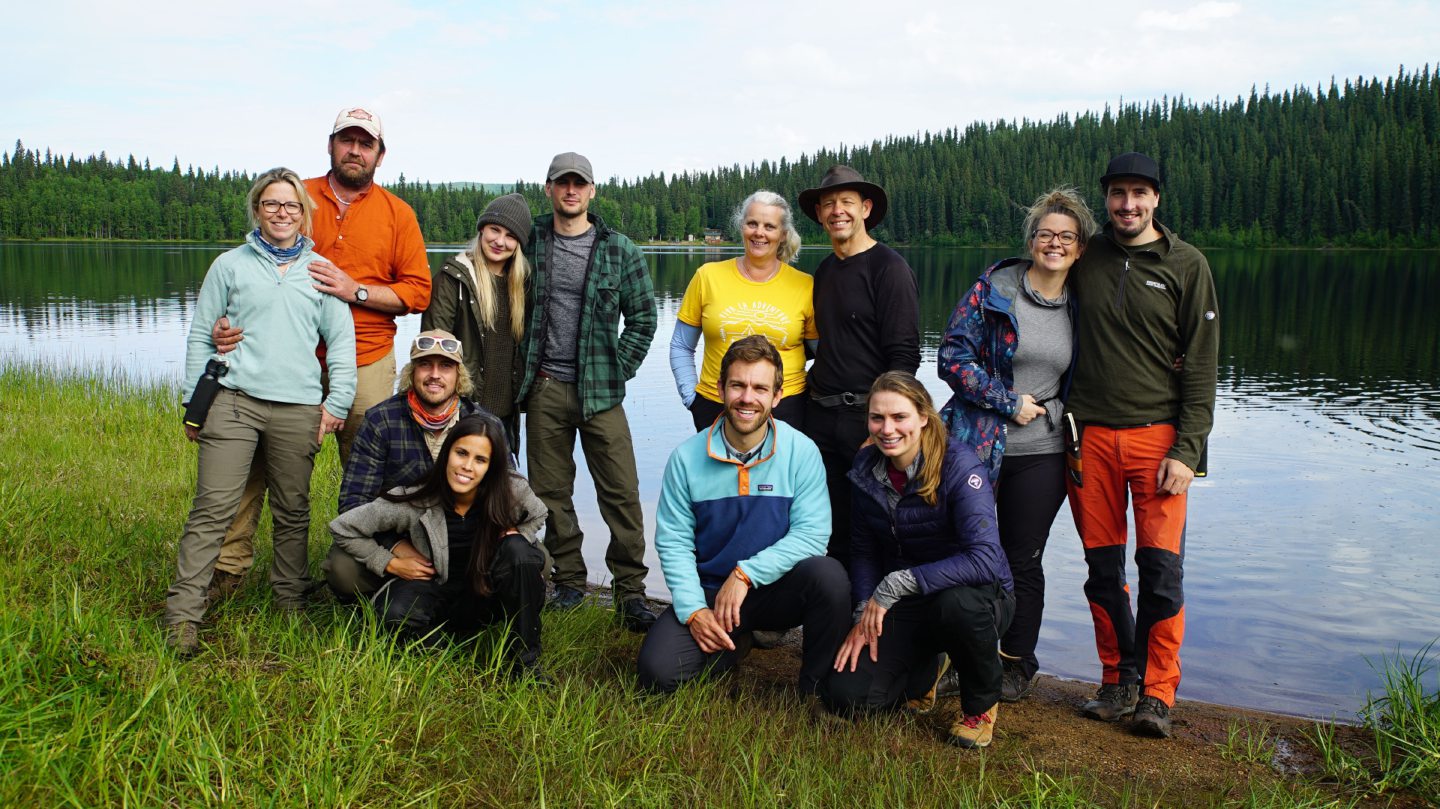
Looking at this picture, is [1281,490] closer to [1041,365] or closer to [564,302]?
[1041,365]

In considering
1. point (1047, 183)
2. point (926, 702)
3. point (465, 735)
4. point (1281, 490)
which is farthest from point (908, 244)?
point (465, 735)

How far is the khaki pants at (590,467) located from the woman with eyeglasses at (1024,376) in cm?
185

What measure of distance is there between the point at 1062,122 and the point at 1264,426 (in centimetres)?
13309

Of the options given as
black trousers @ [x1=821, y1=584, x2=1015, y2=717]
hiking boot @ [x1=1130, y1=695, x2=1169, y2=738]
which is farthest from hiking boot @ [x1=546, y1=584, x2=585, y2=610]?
hiking boot @ [x1=1130, y1=695, x2=1169, y2=738]

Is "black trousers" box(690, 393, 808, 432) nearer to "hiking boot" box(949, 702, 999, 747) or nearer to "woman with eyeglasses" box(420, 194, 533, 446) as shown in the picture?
"woman with eyeglasses" box(420, 194, 533, 446)

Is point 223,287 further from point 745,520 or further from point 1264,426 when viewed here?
point 1264,426

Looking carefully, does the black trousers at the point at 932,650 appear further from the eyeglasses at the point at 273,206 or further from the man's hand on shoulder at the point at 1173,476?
the eyeglasses at the point at 273,206

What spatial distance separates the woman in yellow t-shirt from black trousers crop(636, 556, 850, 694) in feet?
3.29

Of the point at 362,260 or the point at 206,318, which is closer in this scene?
the point at 206,318

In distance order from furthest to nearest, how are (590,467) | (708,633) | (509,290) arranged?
(590,467) < (509,290) < (708,633)

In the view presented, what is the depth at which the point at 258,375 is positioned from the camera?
417cm

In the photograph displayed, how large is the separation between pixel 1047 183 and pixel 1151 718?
11752 cm

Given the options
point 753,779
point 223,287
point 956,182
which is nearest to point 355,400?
point 223,287

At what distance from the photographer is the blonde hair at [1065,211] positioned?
420 cm
